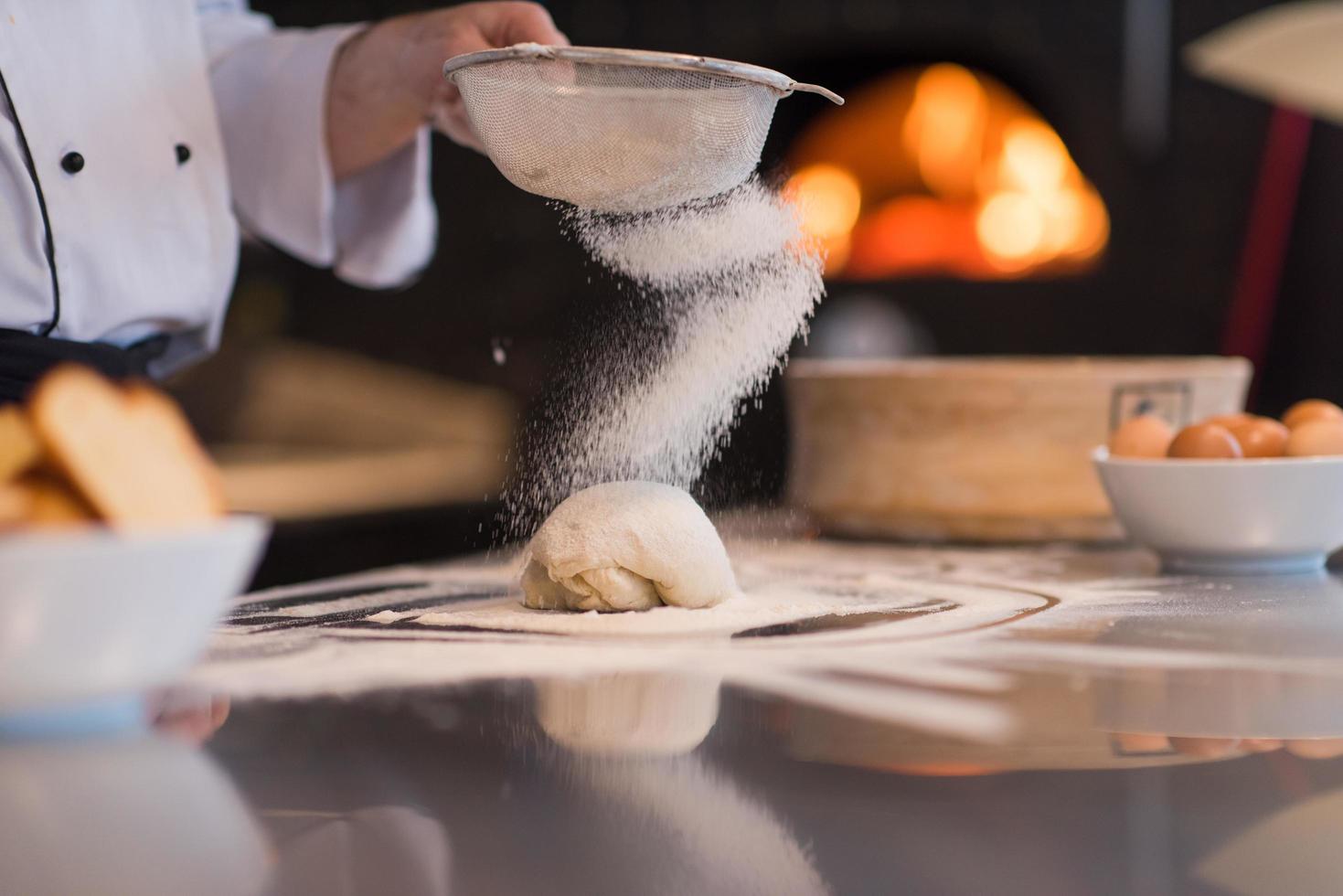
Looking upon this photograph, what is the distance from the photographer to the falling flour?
976 mm

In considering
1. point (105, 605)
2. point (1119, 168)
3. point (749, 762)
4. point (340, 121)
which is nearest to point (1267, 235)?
point (1119, 168)

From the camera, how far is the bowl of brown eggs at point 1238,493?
3.21 feet

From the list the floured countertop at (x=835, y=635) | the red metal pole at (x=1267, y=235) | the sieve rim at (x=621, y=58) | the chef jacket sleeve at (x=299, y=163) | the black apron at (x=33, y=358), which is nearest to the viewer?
the floured countertop at (x=835, y=635)

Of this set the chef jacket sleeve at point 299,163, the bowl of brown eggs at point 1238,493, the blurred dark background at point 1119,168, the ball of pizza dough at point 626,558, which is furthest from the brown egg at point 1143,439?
the blurred dark background at point 1119,168

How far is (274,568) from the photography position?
2332 millimetres

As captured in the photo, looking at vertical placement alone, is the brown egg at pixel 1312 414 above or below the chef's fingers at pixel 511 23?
below

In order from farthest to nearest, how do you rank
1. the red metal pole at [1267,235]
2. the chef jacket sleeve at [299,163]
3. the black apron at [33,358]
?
the red metal pole at [1267,235], the chef jacket sleeve at [299,163], the black apron at [33,358]

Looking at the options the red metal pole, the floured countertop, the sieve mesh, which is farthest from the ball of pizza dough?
the red metal pole

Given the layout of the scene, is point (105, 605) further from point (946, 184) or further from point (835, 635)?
point (946, 184)

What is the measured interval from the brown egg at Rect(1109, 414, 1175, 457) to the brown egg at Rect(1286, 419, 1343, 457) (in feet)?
0.31

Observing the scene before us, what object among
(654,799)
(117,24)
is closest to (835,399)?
(117,24)

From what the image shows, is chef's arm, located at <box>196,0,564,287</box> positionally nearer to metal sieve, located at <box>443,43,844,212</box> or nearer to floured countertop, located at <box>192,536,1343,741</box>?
metal sieve, located at <box>443,43,844,212</box>

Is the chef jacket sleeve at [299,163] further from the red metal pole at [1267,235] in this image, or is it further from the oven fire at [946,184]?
the red metal pole at [1267,235]

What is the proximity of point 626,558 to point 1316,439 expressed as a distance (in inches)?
21.8
